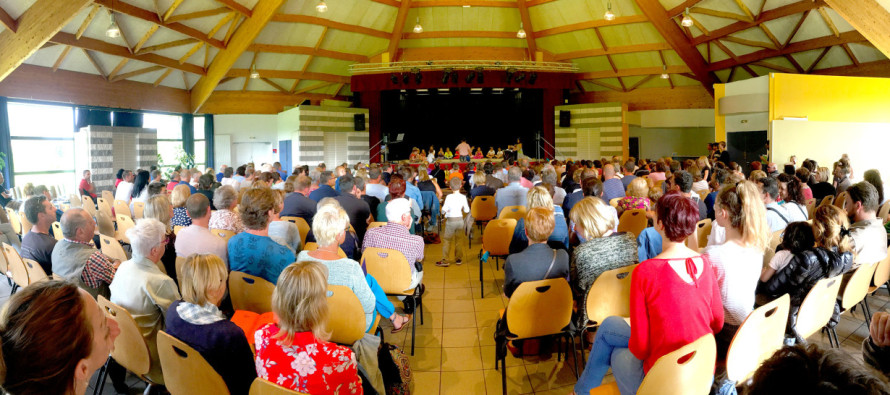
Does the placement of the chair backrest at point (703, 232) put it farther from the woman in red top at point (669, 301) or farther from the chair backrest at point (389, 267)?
the chair backrest at point (389, 267)

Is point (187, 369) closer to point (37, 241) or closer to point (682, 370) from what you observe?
point (682, 370)

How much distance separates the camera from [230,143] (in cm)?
1703

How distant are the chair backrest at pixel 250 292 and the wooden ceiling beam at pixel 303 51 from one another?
13.0 metres

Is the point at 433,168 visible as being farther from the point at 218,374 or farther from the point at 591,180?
the point at 218,374

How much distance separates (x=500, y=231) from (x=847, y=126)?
11336 millimetres

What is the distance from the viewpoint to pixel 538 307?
2.83m

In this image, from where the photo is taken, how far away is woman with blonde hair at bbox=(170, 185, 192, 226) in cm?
475

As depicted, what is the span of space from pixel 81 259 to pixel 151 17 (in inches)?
372

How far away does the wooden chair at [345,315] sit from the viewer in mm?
2539

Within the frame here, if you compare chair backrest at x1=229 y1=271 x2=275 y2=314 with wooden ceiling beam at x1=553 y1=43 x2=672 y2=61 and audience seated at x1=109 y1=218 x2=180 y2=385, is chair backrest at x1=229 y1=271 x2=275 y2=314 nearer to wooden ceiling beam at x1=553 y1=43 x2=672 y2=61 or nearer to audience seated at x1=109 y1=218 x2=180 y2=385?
audience seated at x1=109 y1=218 x2=180 y2=385

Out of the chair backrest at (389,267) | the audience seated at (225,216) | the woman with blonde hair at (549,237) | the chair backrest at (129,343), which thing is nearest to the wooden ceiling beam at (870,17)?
the woman with blonde hair at (549,237)

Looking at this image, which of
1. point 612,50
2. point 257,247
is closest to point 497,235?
point 257,247

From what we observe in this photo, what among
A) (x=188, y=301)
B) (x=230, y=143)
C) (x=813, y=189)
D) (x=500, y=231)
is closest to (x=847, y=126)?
(x=813, y=189)

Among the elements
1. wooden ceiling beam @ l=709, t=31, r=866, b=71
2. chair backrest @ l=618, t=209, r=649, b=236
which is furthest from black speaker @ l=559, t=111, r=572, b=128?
chair backrest @ l=618, t=209, r=649, b=236
